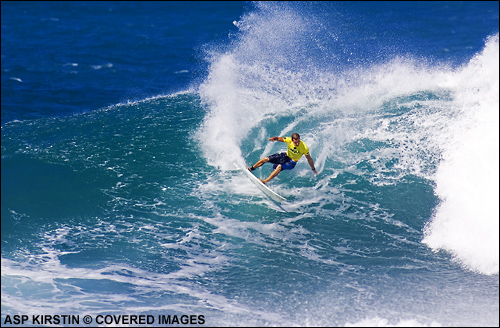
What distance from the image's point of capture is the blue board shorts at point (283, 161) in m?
16.4

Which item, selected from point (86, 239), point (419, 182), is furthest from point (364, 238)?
point (86, 239)

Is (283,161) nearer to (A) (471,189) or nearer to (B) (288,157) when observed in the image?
(B) (288,157)

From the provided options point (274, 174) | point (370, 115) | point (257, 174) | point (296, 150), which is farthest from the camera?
point (370, 115)

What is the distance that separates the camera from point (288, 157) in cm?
1641

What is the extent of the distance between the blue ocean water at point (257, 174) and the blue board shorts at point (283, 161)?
67 cm

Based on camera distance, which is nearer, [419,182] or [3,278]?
[3,278]

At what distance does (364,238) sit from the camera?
14484 mm

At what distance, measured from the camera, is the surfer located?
631 inches

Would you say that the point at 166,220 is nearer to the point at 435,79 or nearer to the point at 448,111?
the point at 448,111

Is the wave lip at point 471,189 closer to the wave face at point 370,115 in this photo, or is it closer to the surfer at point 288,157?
the wave face at point 370,115

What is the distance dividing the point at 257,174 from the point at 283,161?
1270 millimetres

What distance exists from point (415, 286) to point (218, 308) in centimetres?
483

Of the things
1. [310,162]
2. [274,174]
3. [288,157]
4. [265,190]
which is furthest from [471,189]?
[265,190]

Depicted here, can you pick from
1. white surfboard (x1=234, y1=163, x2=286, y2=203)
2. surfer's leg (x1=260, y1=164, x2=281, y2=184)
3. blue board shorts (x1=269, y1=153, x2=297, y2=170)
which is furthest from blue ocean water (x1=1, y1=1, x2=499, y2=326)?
blue board shorts (x1=269, y1=153, x2=297, y2=170)
